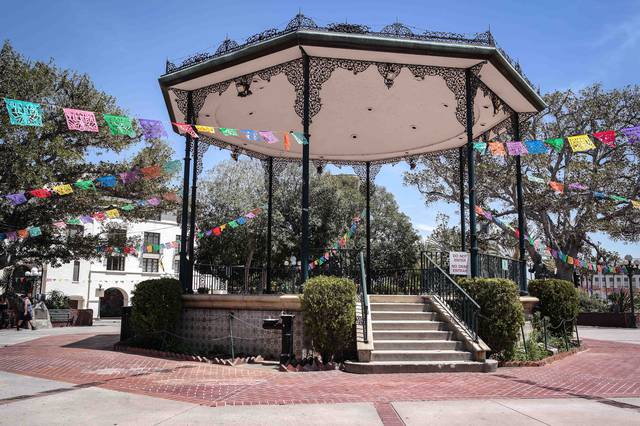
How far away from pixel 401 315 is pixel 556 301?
510cm

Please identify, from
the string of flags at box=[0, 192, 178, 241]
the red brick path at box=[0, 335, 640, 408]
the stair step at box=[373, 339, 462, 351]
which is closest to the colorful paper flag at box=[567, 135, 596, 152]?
the red brick path at box=[0, 335, 640, 408]

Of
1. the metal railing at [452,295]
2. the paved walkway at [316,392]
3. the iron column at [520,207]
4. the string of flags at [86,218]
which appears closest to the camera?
the paved walkway at [316,392]

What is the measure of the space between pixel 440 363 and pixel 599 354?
6.28m

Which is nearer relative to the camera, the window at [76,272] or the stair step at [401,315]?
the stair step at [401,315]

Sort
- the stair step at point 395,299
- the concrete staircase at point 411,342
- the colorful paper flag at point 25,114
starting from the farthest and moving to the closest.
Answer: the stair step at point 395,299 < the colorful paper flag at point 25,114 < the concrete staircase at point 411,342

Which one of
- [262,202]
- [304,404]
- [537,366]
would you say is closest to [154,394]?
[304,404]

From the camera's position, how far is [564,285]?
13.9 meters

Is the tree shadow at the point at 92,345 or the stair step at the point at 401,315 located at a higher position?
the stair step at the point at 401,315

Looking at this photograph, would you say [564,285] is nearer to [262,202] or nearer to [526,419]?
[526,419]

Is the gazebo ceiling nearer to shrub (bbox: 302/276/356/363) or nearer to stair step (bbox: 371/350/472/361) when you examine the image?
shrub (bbox: 302/276/356/363)

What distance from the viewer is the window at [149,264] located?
2015 inches

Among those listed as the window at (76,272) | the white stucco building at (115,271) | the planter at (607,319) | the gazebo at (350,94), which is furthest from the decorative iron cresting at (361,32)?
the window at (76,272)

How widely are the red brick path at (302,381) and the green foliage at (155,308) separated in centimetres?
92

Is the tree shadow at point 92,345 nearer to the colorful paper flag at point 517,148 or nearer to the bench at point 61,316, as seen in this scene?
the colorful paper flag at point 517,148
